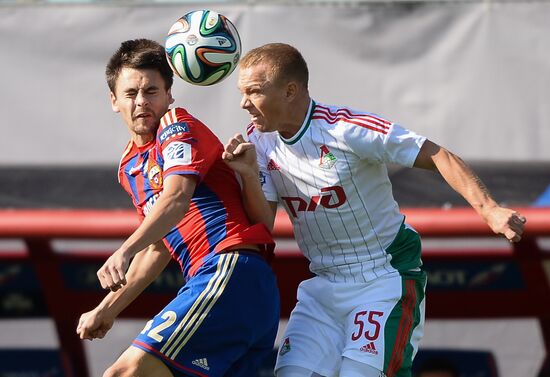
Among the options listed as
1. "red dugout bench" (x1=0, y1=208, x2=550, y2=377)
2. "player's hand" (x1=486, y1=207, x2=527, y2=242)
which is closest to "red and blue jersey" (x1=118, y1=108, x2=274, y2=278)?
"player's hand" (x1=486, y1=207, x2=527, y2=242)

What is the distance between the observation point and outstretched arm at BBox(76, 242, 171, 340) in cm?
528

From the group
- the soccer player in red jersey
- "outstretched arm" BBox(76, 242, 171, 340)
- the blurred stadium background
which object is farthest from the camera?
the blurred stadium background

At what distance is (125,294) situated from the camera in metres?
5.38

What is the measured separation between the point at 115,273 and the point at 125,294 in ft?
2.55

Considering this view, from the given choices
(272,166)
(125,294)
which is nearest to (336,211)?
(272,166)

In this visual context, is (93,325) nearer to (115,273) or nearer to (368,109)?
(115,273)

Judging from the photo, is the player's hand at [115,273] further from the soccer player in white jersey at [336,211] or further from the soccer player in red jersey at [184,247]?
the soccer player in white jersey at [336,211]

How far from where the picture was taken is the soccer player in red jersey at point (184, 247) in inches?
192

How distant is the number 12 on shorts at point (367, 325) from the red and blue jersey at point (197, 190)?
1.58ft

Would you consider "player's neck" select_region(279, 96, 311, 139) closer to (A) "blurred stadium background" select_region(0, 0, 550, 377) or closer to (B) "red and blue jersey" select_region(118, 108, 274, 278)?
(B) "red and blue jersey" select_region(118, 108, 274, 278)

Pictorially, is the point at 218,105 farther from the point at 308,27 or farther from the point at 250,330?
the point at 250,330

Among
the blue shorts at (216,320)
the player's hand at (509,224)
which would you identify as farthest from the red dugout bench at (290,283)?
the player's hand at (509,224)

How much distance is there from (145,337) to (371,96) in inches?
159

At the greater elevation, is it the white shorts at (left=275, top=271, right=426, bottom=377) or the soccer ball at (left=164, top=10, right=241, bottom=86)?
the soccer ball at (left=164, top=10, right=241, bottom=86)
